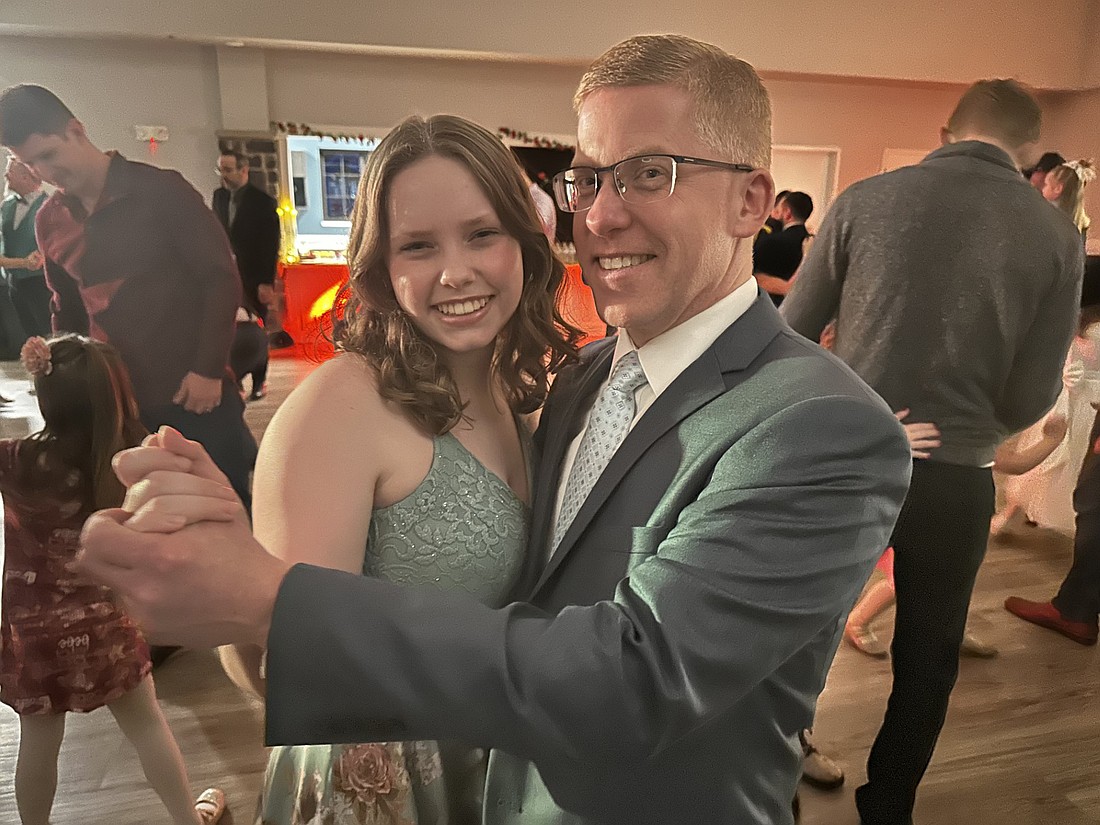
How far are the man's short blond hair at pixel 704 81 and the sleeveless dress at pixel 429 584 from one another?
0.57 meters

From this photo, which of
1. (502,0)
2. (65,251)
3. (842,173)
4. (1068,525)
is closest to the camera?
(65,251)

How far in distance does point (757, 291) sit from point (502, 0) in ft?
22.3

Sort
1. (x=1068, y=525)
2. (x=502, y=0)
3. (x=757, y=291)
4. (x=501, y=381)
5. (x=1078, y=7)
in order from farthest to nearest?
(x=1078, y=7), (x=502, y=0), (x=1068, y=525), (x=501, y=381), (x=757, y=291)

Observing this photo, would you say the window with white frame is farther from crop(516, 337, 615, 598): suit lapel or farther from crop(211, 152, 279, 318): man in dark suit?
crop(516, 337, 615, 598): suit lapel

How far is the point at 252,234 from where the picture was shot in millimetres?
3783

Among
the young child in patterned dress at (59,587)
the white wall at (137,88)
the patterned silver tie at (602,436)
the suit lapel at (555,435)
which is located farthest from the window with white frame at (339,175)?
the patterned silver tie at (602,436)

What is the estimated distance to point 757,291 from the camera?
1059mm

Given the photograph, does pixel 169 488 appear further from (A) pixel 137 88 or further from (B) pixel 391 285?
(A) pixel 137 88

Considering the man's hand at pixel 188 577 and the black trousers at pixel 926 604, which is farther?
the black trousers at pixel 926 604

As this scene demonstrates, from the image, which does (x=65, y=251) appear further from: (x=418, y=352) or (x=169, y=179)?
(x=418, y=352)

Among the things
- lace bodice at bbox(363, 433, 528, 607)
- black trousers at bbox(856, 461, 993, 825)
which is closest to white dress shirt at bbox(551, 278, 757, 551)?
lace bodice at bbox(363, 433, 528, 607)

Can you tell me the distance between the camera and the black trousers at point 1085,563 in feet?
10.3

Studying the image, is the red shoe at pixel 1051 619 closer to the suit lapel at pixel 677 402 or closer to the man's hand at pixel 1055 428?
the man's hand at pixel 1055 428

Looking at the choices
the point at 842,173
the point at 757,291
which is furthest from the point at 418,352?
the point at 842,173
